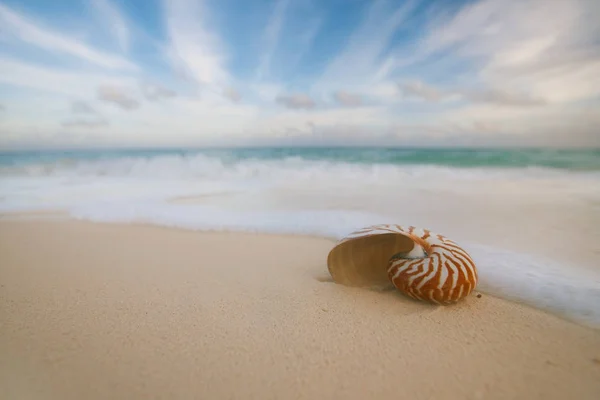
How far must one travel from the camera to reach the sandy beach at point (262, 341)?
1346mm

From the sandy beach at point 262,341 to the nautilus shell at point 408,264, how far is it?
5.0 inches

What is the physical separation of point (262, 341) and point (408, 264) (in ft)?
3.39

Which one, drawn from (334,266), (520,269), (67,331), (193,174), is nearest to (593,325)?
(520,269)

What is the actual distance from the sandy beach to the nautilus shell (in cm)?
13

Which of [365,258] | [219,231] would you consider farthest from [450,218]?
[219,231]

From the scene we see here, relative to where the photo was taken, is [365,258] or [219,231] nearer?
[365,258]

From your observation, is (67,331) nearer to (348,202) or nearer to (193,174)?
(348,202)

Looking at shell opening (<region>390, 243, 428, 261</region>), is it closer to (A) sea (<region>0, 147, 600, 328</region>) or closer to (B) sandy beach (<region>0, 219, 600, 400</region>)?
(B) sandy beach (<region>0, 219, 600, 400</region>)

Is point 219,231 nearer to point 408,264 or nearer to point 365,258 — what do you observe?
point 365,258

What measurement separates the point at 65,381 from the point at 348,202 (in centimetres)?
454

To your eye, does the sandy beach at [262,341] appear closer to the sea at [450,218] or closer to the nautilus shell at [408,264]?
the nautilus shell at [408,264]

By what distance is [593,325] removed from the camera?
178 cm

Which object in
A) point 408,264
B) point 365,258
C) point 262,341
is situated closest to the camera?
point 262,341

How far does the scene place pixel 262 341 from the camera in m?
1.65
